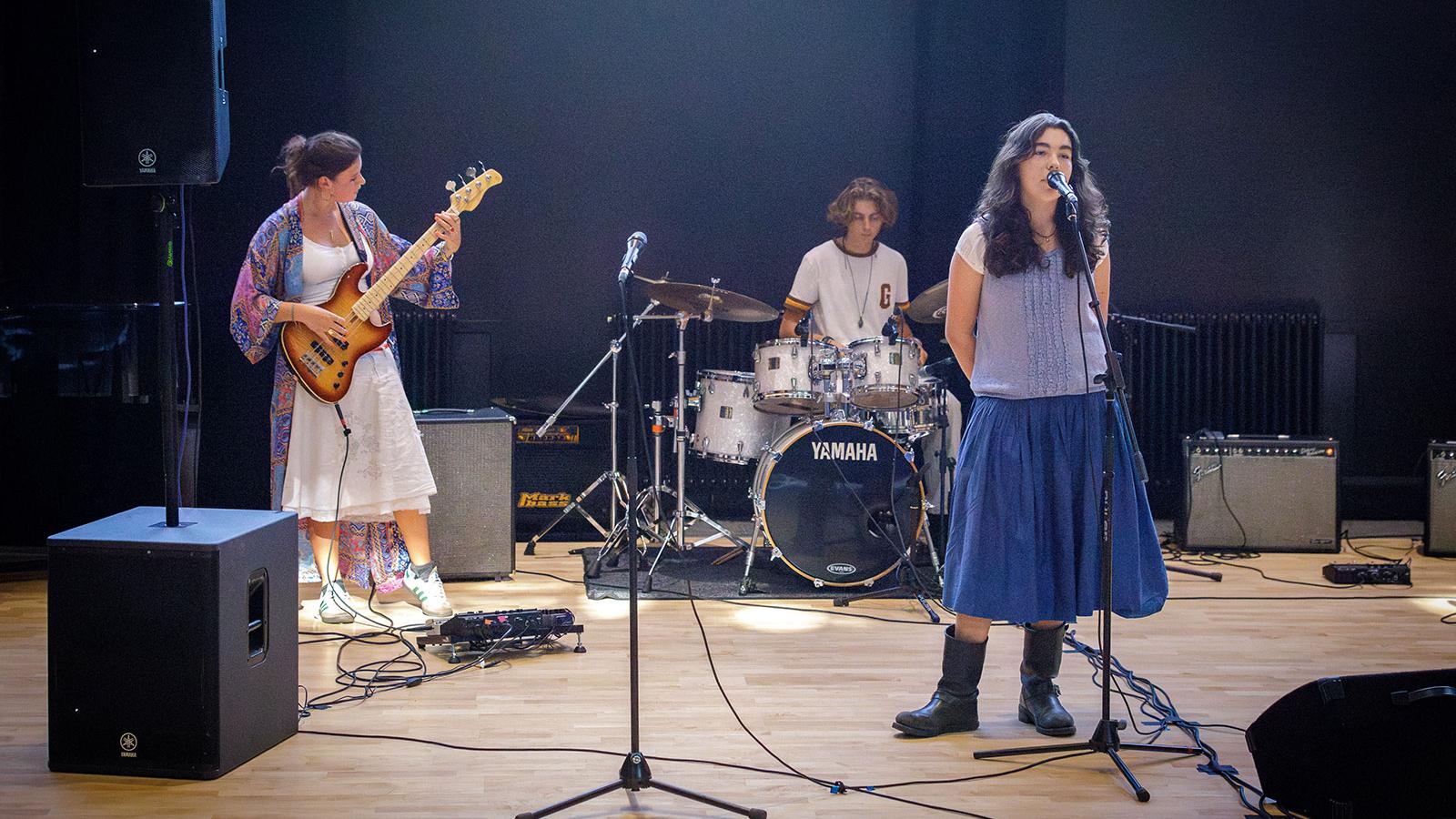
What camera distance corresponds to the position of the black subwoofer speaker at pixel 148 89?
3.22 m

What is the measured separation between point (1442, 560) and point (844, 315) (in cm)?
324

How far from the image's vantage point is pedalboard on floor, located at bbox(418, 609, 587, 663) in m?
4.29

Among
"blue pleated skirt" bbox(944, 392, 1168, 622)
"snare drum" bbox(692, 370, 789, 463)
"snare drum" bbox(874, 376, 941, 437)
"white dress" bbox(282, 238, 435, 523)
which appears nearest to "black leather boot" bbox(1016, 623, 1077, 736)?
"blue pleated skirt" bbox(944, 392, 1168, 622)

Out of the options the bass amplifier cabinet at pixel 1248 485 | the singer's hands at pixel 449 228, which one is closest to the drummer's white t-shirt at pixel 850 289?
the bass amplifier cabinet at pixel 1248 485

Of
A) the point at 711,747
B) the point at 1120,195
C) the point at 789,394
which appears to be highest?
the point at 1120,195

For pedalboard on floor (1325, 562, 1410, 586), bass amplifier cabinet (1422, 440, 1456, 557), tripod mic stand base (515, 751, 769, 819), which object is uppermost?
bass amplifier cabinet (1422, 440, 1456, 557)

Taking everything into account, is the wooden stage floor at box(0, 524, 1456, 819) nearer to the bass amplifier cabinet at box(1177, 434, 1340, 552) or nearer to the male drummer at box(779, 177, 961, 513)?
the bass amplifier cabinet at box(1177, 434, 1340, 552)

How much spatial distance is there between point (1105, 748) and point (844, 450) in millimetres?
2229

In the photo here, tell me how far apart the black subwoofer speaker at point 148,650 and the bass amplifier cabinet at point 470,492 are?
7.70 feet

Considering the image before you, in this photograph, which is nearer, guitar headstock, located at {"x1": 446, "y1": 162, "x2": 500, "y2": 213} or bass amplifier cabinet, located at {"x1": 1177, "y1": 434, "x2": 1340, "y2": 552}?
guitar headstock, located at {"x1": 446, "y1": 162, "x2": 500, "y2": 213}

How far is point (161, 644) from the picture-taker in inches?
121

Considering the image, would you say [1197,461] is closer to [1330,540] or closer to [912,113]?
[1330,540]

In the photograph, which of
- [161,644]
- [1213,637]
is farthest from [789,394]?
[161,644]

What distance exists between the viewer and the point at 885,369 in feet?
16.9
